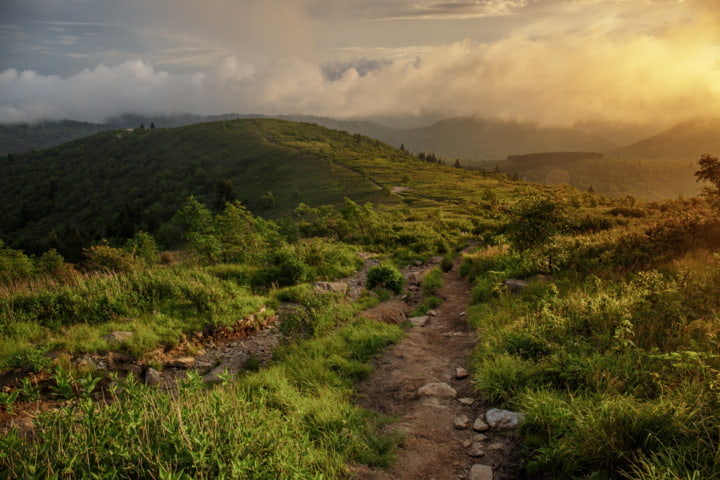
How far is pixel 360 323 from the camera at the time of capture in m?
9.93

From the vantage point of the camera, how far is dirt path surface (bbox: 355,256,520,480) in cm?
470

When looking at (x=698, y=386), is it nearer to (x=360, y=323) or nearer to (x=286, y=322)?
(x=360, y=323)

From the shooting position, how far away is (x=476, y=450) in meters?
5.00

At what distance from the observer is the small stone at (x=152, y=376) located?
8391 millimetres

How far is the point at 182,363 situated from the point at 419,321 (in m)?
6.51

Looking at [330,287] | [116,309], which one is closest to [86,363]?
[116,309]

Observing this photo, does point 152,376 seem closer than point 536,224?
Yes

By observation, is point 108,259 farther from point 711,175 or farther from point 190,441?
point 711,175

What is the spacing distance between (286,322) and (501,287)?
Result: 6486mm

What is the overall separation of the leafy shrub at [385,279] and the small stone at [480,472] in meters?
9.76

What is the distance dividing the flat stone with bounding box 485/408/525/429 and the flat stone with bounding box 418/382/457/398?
904mm

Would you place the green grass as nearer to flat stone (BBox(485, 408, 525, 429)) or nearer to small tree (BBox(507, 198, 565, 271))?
flat stone (BBox(485, 408, 525, 429))

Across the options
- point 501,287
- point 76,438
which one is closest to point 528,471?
point 76,438

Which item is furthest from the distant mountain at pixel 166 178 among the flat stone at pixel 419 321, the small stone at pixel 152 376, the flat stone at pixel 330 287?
the small stone at pixel 152 376
